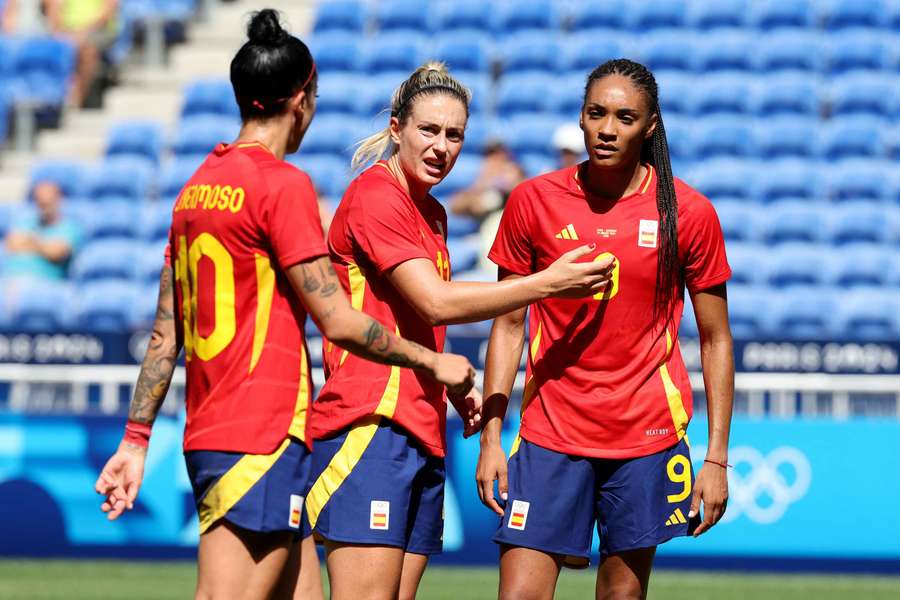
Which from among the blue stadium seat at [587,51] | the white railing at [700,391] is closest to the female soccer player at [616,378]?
Result: the white railing at [700,391]

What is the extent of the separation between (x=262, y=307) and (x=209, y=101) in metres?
12.3

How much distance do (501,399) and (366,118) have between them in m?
10.7

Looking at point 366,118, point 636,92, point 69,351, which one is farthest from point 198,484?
point 366,118

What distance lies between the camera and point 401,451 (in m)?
4.85

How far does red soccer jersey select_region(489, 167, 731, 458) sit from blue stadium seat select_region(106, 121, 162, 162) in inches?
447

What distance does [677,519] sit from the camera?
5145 mm

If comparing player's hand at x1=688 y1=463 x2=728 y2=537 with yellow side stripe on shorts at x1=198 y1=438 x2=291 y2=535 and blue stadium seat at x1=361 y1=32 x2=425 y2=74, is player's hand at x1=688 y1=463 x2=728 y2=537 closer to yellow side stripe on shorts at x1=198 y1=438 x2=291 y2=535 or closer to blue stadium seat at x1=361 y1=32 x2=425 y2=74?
yellow side stripe on shorts at x1=198 y1=438 x2=291 y2=535

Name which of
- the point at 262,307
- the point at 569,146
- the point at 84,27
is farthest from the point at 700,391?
the point at 84,27

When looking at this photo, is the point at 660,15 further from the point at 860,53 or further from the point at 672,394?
the point at 672,394

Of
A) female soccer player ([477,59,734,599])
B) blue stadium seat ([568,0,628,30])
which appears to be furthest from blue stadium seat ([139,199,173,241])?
female soccer player ([477,59,734,599])

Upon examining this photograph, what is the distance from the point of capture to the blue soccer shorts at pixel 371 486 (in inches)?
188

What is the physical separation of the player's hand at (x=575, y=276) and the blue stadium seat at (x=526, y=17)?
11.9 m

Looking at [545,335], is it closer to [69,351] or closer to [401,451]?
[401,451]

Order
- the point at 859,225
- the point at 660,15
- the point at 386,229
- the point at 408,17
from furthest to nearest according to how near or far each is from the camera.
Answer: the point at 408,17
the point at 660,15
the point at 859,225
the point at 386,229
